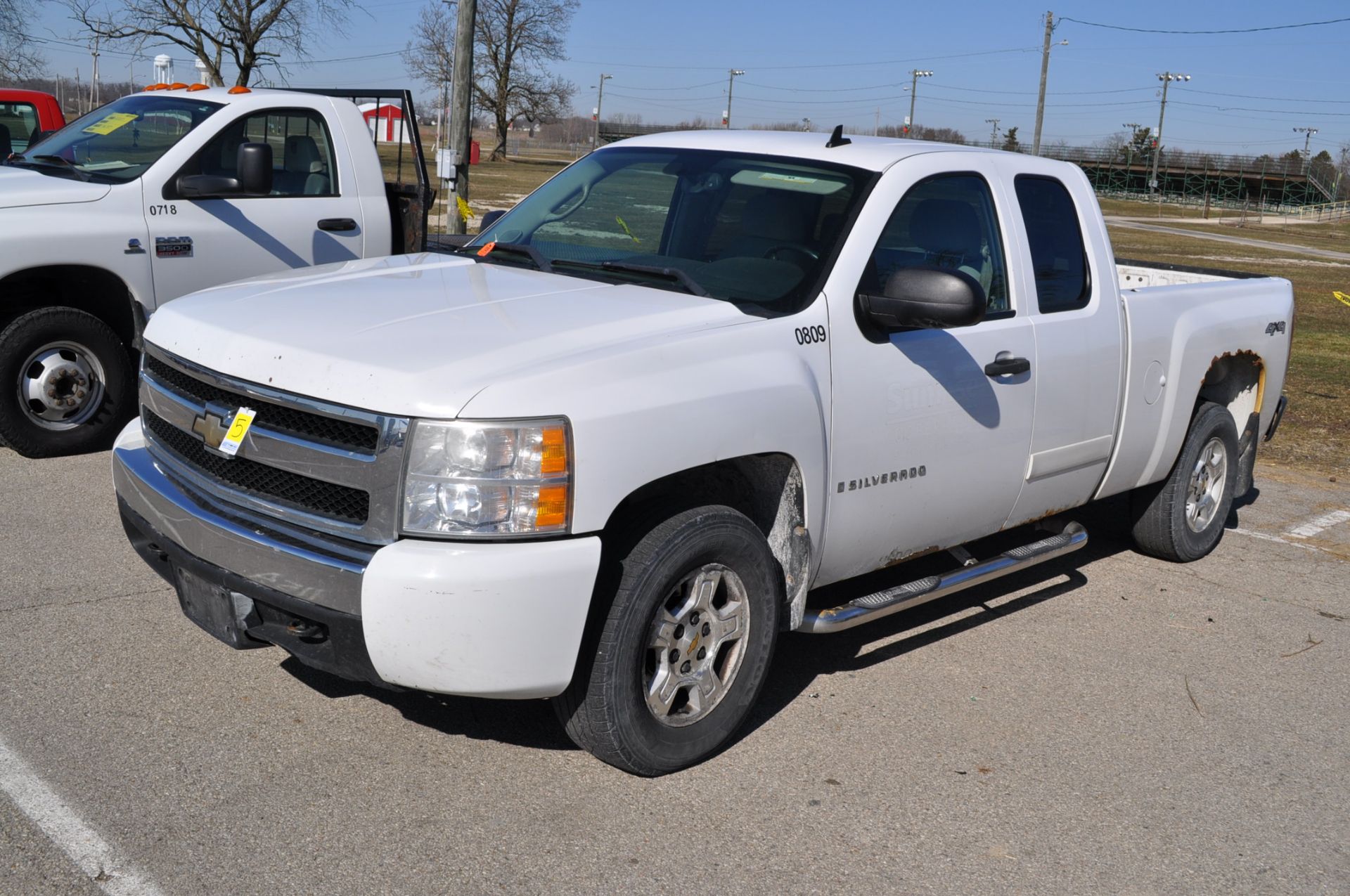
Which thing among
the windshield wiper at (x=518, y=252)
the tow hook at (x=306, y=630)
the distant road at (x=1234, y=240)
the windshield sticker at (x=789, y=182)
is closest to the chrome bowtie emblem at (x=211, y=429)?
the tow hook at (x=306, y=630)

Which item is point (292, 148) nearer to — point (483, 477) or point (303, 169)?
point (303, 169)

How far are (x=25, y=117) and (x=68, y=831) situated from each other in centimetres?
884

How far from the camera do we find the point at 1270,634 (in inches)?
222

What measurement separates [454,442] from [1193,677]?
10.6 feet

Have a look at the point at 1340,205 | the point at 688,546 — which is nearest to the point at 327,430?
the point at 688,546

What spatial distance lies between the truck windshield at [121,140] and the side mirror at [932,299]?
4999 millimetres

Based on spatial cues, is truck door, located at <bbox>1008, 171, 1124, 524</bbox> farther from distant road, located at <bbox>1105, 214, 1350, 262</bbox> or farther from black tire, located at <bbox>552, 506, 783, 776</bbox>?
distant road, located at <bbox>1105, 214, 1350, 262</bbox>

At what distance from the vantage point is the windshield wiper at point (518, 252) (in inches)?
188

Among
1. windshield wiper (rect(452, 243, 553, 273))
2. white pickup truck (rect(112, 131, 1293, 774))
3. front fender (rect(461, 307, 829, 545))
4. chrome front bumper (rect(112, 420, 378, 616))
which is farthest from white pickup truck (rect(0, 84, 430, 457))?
front fender (rect(461, 307, 829, 545))

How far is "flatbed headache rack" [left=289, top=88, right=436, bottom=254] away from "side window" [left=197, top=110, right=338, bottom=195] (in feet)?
1.53

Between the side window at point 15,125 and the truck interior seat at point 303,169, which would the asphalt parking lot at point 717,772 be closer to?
the truck interior seat at point 303,169

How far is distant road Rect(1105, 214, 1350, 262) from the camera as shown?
42.8 meters

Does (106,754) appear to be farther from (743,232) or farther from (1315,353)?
(1315,353)

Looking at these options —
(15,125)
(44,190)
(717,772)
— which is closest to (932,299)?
(717,772)
